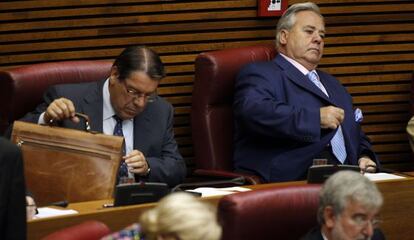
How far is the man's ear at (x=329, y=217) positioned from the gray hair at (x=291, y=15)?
2.18 m

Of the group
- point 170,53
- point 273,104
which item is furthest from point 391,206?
point 170,53

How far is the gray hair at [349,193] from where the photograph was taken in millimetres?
4320

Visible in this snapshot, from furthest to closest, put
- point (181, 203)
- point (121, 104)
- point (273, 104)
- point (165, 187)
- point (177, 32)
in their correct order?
point (177, 32) < point (273, 104) < point (121, 104) < point (165, 187) < point (181, 203)

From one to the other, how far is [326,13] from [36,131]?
2361mm

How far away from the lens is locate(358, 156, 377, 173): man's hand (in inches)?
234

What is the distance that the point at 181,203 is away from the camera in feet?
11.4

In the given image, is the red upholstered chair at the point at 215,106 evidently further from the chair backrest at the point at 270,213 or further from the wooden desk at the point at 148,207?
the chair backrest at the point at 270,213

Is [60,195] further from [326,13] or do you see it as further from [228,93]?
[326,13]

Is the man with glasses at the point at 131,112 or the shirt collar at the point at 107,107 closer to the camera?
the man with glasses at the point at 131,112

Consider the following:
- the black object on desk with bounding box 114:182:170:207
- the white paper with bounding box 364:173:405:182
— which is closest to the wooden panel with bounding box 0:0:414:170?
the white paper with bounding box 364:173:405:182

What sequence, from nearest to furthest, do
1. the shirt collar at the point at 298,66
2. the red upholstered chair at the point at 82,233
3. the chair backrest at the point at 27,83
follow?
the red upholstered chair at the point at 82,233
the chair backrest at the point at 27,83
the shirt collar at the point at 298,66

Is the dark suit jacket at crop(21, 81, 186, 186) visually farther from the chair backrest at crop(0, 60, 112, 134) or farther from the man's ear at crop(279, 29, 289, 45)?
the man's ear at crop(279, 29, 289, 45)

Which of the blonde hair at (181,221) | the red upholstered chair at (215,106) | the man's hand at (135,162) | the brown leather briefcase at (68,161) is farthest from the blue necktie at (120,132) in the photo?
the blonde hair at (181,221)

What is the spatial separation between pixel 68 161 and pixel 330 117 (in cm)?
153
